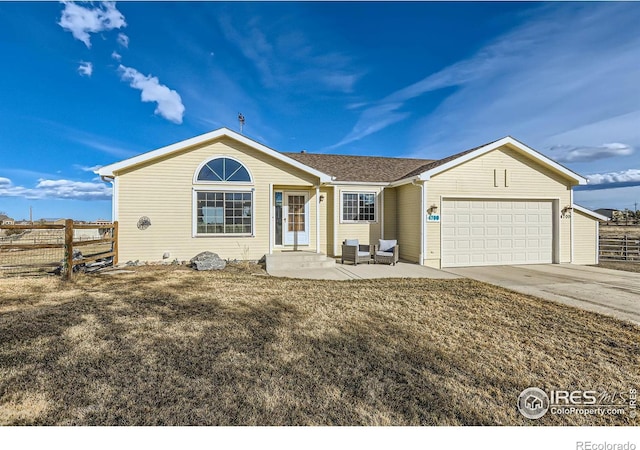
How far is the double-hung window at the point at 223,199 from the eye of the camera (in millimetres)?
10062

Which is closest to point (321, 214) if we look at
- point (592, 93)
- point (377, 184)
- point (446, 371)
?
point (377, 184)

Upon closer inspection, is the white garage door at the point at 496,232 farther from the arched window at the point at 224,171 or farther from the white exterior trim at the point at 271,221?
the arched window at the point at 224,171

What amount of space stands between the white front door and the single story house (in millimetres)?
41

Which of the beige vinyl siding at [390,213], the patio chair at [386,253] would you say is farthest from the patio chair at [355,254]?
the beige vinyl siding at [390,213]

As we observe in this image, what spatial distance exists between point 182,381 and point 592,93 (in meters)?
13.7

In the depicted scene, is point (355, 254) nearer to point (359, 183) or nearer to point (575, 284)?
point (359, 183)

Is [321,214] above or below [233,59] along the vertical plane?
below

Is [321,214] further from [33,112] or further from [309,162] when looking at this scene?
[33,112]

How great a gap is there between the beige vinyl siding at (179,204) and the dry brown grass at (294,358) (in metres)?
3.87

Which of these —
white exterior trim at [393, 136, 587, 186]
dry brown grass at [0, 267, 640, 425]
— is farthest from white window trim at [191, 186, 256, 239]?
white exterior trim at [393, 136, 587, 186]

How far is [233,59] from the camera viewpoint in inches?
457

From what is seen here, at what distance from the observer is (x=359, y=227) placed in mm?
11953

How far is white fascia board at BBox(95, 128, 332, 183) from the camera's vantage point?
9.14 m

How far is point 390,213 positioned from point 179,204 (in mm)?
8524
